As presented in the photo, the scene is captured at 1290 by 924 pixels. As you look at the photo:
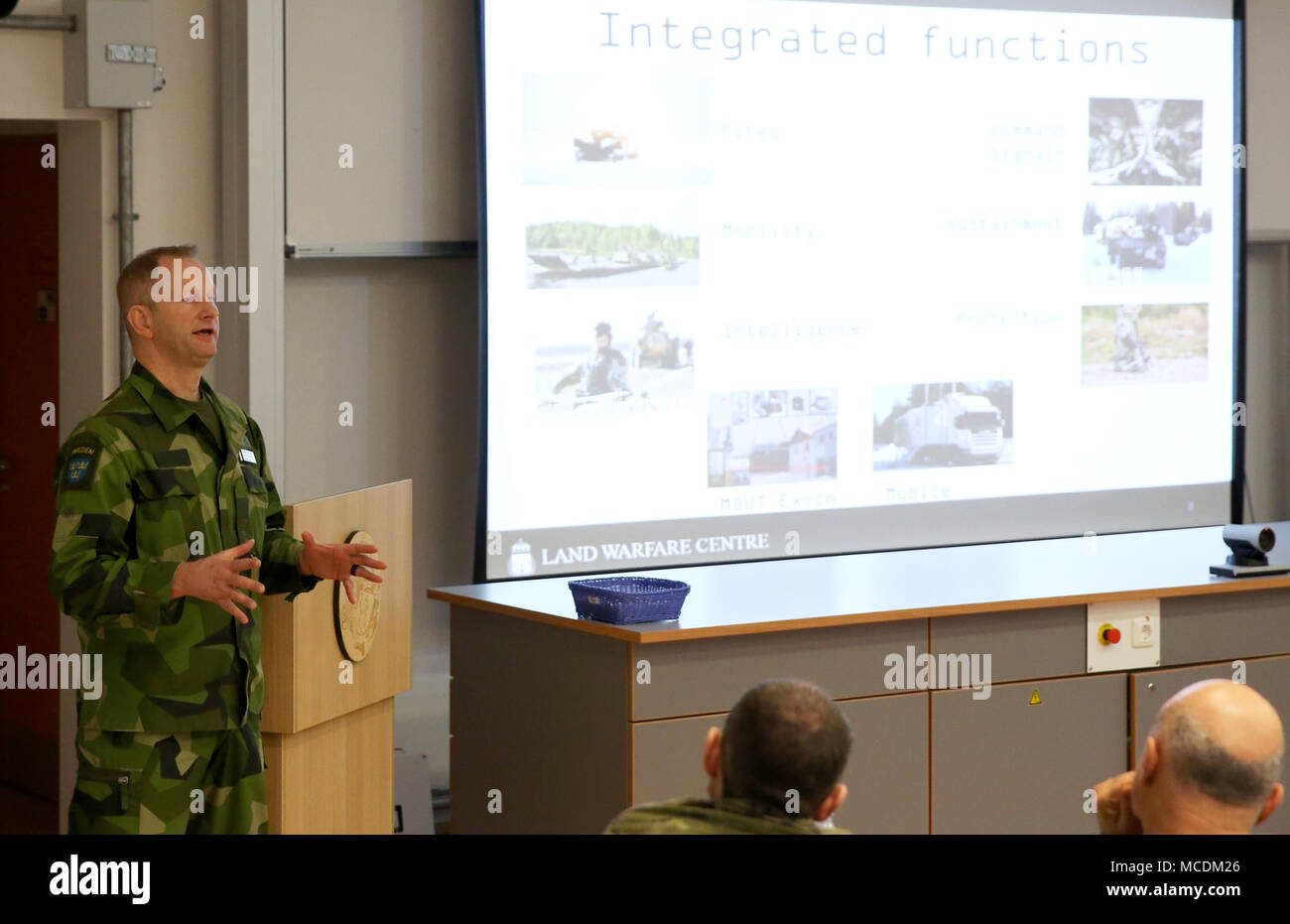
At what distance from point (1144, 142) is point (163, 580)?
3.55 meters

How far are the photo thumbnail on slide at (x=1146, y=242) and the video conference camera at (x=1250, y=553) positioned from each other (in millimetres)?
1075

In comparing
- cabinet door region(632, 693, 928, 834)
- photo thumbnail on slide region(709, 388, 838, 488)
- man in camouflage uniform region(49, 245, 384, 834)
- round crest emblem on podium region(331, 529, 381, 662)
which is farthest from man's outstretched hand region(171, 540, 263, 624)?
photo thumbnail on slide region(709, 388, 838, 488)

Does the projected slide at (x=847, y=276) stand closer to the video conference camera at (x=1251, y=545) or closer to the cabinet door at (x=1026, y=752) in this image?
the video conference camera at (x=1251, y=545)

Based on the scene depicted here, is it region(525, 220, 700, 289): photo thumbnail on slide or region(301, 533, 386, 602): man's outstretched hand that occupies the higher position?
region(525, 220, 700, 289): photo thumbnail on slide

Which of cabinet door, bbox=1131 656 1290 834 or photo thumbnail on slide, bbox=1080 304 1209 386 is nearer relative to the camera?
cabinet door, bbox=1131 656 1290 834

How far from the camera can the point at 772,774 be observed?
69.9 inches

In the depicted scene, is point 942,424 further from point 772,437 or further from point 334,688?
point 334,688

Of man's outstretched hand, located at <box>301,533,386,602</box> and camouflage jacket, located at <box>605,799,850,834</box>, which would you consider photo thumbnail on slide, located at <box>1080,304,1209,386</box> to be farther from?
camouflage jacket, located at <box>605,799,850,834</box>

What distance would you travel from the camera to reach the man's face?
2779 millimetres

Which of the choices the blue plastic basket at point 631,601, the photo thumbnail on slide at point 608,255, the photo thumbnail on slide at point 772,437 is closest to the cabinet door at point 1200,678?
the photo thumbnail on slide at point 772,437

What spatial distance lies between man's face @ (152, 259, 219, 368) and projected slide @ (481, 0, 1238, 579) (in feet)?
4.26

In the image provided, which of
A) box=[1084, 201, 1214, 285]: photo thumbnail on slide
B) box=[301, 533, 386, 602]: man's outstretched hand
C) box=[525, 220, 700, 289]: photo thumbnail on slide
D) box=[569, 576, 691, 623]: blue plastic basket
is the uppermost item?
box=[1084, 201, 1214, 285]: photo thumbnail on slide
